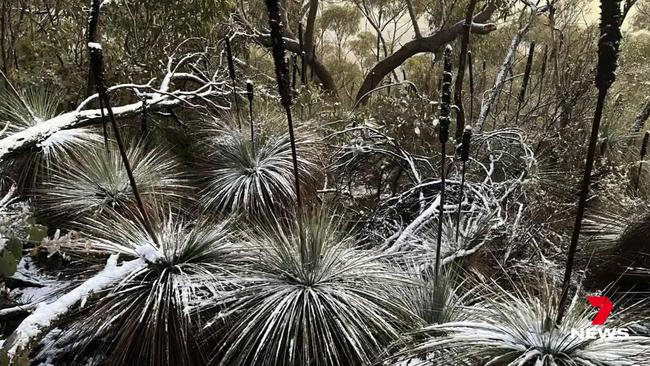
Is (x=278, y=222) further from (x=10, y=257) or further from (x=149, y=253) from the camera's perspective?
(x=10, y=257)

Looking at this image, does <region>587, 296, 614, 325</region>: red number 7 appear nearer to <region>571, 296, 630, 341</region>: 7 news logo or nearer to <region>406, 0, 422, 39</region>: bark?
<region>571, 296, 630, 341</region>: 7 news logo

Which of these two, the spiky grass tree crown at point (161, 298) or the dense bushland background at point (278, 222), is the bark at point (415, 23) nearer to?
the dense bushland background at point (278, 222)

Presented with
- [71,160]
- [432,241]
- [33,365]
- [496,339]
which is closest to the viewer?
[496,339]

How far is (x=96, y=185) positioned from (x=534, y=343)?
7.97ft

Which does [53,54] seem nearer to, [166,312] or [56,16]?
[56,16]

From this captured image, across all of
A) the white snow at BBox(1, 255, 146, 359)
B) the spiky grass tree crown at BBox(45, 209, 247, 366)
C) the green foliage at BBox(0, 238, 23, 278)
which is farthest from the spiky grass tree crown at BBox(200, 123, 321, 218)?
the green foliage at BBox(0, 238, 23, 278)

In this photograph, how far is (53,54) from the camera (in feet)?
15.5

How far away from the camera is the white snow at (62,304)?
1519 mm

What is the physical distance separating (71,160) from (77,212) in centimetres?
47

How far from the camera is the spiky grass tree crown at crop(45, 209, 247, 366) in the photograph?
1675 millimetres

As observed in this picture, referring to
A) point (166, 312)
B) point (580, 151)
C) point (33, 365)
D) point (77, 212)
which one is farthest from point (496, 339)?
point (580, 151)

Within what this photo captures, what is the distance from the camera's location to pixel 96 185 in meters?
2.79

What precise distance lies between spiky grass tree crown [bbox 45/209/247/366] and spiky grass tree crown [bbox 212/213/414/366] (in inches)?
6.1

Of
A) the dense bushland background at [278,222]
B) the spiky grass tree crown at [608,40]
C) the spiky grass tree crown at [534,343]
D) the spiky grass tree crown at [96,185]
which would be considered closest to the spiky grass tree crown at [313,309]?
the dense bushland background at [278,222]
